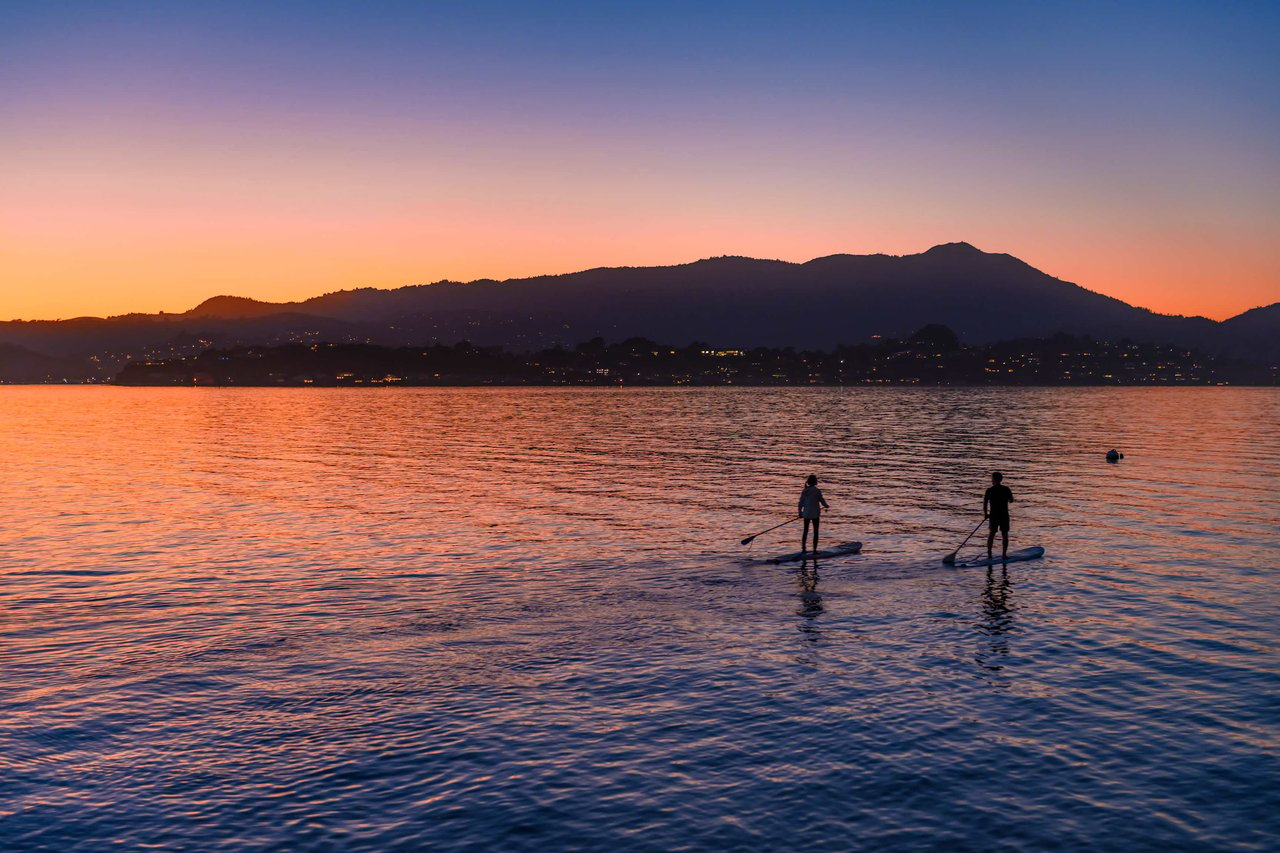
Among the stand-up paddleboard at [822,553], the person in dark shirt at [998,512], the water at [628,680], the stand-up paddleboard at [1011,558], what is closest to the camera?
the water at [628,680]

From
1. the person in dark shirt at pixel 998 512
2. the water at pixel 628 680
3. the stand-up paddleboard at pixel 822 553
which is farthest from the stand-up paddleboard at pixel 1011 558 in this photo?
the stand-up paddleboard at pixel 822 553

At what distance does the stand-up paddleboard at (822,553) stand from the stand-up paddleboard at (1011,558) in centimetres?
400

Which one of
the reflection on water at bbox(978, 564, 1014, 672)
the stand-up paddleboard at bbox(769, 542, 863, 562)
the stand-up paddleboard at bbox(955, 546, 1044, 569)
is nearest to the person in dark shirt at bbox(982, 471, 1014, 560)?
the stand-up paddleboard at bbox(955, 546, 1044, 569)

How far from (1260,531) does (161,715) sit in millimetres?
43346

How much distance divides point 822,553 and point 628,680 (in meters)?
16.5

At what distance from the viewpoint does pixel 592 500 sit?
52.8 m

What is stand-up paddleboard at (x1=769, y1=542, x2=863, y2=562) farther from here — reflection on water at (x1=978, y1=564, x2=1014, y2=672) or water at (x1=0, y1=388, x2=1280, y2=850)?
reflection on water at (x1=978, y1=564, x2=1014, y2=672)

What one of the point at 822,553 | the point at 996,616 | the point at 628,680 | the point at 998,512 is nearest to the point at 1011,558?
the point at 998,512

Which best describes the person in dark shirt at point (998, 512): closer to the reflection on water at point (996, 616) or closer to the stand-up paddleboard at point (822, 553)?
the reflection on water at point (996, 616)

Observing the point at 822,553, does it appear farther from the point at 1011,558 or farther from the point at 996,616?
the point at 996,616

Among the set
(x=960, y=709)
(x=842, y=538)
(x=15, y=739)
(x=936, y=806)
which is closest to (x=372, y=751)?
(x=15, y=739)

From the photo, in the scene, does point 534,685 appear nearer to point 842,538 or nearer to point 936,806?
point 936,806

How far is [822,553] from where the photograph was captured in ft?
116

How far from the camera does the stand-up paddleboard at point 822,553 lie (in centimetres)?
3444
